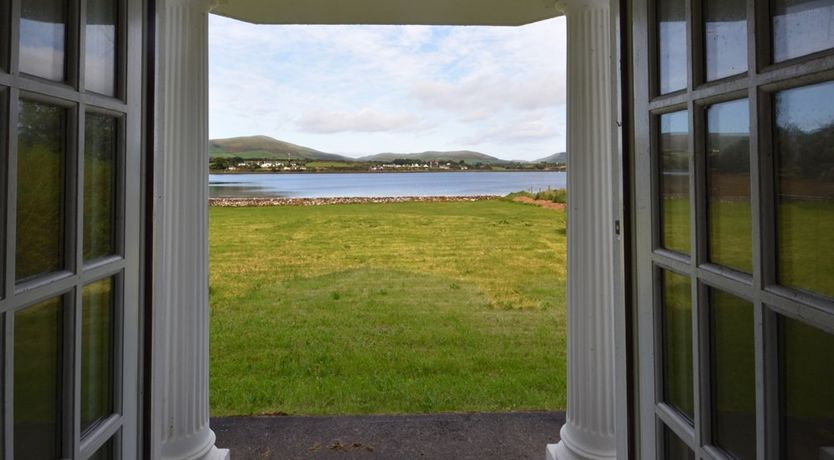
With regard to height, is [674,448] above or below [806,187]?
below

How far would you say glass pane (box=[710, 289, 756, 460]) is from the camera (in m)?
0.67

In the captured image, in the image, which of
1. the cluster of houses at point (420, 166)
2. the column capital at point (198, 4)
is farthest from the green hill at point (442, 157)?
the column capital at point (198, 4)

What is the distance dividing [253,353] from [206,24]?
3.37m

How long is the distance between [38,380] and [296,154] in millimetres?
7863

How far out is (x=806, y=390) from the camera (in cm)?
59

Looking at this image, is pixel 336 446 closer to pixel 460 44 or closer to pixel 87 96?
pixel 87 96

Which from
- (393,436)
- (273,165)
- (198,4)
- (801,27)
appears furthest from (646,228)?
(273,165)

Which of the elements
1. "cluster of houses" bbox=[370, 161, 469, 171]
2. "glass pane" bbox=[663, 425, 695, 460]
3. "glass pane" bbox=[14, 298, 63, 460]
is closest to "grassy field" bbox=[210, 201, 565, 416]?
"cluster of houses" bbox=[370, 161, 469, 171]

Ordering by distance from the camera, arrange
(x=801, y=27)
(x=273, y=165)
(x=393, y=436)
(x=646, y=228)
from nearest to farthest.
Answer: (x=801, y=27) → (x=646, y=228) → (x=393, y=436) → (x=273, y=165)

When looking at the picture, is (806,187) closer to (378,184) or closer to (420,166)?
(378,184)

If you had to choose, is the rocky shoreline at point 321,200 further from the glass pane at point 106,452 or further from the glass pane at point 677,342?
the glass pane at point 677,342

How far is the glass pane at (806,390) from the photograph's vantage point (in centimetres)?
56

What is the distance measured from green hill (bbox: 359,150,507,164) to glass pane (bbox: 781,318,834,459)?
773 cm

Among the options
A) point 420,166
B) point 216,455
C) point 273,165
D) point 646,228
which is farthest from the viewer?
point 420,166
